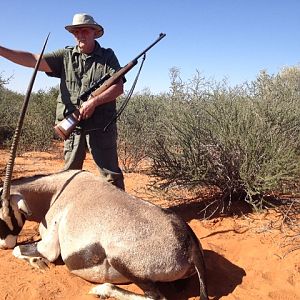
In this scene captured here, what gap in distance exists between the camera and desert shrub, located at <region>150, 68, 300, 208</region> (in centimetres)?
493

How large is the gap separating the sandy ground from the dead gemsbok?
138 millimetres

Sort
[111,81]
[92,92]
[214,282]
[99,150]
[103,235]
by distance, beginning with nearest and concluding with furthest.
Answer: [103,235], [214,282], [111,81], [92,92], [99,150]

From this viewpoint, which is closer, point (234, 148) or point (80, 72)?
point (80, 72)

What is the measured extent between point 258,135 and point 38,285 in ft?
10.5

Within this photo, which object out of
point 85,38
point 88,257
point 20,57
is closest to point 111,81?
point 85,38

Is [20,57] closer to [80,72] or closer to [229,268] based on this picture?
[80,72]

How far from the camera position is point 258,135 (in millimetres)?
5133

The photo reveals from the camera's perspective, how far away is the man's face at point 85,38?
4.46m

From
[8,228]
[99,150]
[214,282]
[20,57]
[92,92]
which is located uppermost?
[20,57]

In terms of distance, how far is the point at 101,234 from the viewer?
3.24m

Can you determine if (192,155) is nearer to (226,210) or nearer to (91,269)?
(226,210)

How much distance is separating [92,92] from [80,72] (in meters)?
0.32

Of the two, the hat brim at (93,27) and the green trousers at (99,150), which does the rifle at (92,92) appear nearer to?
the green trousers at (99,150)

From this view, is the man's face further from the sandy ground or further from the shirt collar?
the sandy ground
